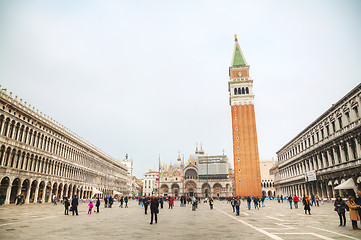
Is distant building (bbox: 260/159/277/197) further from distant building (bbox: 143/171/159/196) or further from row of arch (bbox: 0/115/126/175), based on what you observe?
row of arch (bbox: 0/115/126/175)

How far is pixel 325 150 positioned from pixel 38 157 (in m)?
41.8

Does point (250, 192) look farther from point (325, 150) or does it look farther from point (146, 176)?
point (146, 176)

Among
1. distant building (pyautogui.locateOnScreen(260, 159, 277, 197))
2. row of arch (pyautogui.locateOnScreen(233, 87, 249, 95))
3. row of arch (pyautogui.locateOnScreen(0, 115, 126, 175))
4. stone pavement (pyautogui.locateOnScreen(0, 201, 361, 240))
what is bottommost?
stone pavement (pyautogui.locateOnScreen(0, 201, 361, 240))

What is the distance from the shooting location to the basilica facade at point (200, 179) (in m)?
88.6

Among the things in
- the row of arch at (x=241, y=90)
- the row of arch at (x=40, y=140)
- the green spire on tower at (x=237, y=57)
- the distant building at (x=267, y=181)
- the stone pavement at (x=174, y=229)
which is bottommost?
the stone pavement at (x=174, y=229)

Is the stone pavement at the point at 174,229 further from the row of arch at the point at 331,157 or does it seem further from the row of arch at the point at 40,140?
the row of arch at the point at 40,140

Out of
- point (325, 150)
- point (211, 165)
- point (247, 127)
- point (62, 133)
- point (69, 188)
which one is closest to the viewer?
point (325, 150)

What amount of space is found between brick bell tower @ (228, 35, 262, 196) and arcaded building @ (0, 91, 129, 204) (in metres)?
36.7

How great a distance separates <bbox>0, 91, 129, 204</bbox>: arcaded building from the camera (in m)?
29.4

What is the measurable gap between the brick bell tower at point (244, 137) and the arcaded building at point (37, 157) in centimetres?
3671

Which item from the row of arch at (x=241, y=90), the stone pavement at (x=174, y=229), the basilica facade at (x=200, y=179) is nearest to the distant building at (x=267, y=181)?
the basilica facade at (x=200, y=179)

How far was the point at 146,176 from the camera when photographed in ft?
422

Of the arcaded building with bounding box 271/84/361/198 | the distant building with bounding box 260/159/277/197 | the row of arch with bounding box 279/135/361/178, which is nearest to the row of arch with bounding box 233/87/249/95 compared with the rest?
the arcaded building with bounding box 271/84/361/198

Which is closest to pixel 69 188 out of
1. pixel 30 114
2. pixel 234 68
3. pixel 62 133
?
pixel 62 133
